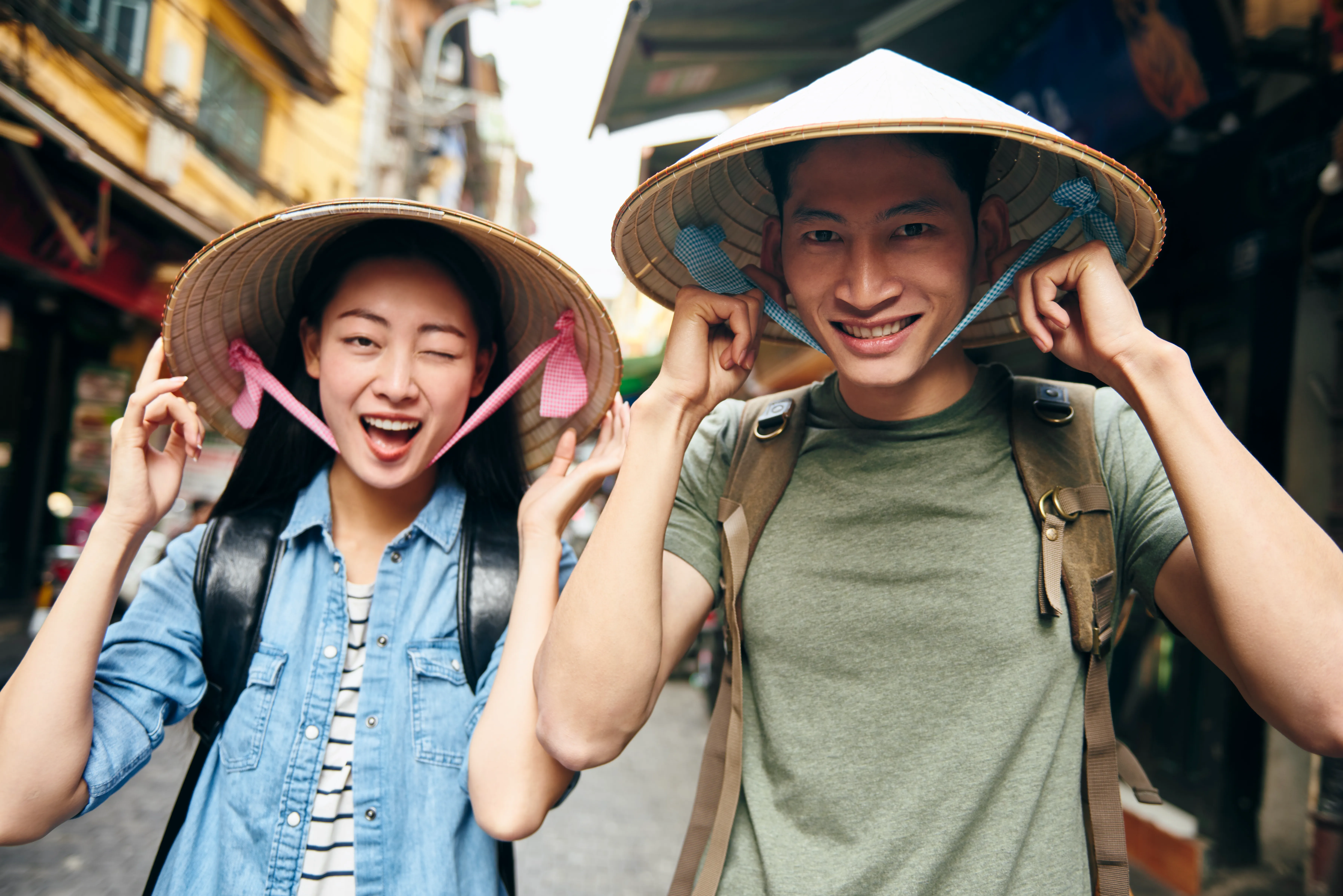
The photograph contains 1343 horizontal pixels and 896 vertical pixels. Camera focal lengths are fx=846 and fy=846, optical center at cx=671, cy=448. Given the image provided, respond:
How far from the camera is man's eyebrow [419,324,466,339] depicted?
165 centimetres

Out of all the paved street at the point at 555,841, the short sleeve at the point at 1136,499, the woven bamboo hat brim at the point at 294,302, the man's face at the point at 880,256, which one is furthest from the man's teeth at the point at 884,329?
the paved street at the point at 555,841

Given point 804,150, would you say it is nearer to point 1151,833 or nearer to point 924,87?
point 924,87

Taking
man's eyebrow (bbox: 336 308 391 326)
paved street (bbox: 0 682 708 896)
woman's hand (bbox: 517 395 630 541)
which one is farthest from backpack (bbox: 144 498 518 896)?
paved street (bbox: 0 682 708 896)

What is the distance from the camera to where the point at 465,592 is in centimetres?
164

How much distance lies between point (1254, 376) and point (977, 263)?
127 inches

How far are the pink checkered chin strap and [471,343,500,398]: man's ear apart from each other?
0.11 feet

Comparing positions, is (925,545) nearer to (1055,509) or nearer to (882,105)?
(1055,509)

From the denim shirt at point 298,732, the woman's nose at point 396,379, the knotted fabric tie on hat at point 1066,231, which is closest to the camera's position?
the knotted fabric tie on hat at point 1066,231

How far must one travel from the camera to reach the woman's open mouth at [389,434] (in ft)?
5.34

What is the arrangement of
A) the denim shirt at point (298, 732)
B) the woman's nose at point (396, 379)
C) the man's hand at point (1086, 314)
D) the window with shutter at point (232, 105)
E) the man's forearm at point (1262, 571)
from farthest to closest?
the window with shutter at point (232, 105), the woman's nose at point (396, 379), the denim shirt at point (298, 732), the man's hand at point (1086, 314), the man's forearm at point (1262, 571)

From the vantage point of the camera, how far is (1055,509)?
4.48ft

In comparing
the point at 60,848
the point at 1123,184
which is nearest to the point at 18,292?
the point at 60,848

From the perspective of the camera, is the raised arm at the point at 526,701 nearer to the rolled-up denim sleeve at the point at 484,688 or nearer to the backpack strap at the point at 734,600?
the rolled-up denim sleeve at the point at 484,688

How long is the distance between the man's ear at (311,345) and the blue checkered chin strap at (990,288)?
2.59ft
